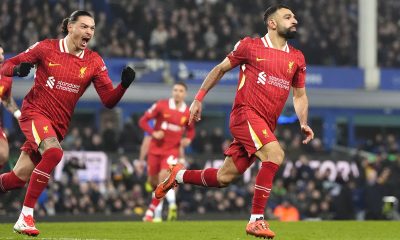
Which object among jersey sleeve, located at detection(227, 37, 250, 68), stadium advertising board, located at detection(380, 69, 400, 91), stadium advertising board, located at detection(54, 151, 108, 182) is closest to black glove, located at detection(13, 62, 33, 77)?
jersey sleeve, located at detection(227, 37, 250, 68)

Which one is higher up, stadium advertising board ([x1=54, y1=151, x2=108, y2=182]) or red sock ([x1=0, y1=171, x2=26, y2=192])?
stadium advertising board ([x1=54, y1=151, x2=108, y2=182])

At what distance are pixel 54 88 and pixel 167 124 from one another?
6.59 m

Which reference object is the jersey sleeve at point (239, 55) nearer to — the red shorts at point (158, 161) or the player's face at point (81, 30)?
the player's face at point (81, 30)

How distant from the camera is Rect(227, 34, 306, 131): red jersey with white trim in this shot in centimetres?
1125

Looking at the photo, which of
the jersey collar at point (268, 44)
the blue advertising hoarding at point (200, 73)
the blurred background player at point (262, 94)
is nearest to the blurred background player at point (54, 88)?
the blurred background player at point (262, 94)

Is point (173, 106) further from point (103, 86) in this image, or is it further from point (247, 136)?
point (247, 136)

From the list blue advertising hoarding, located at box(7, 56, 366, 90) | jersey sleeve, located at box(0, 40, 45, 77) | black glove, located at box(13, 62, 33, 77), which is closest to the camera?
black glove, located at box(13, 62, 33, 77)

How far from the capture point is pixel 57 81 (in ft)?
37.6

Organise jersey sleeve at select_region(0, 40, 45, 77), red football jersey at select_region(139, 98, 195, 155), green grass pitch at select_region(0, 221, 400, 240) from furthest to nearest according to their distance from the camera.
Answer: red football jersey at select_region(139, 98, 195, 155) → green grass pitch at select_region(0, 221, 400, 240) → jersey sleeve at select_region(0, 40, 45, 77)

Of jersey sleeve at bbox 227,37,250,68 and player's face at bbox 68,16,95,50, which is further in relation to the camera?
player's face at bbox 68,16,95,50

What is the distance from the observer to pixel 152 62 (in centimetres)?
3125

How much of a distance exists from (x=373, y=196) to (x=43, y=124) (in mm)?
13362

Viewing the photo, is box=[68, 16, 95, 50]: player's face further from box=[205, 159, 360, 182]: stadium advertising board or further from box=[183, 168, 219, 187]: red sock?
box=[205, 159, 360, 182]: stadium advertising board

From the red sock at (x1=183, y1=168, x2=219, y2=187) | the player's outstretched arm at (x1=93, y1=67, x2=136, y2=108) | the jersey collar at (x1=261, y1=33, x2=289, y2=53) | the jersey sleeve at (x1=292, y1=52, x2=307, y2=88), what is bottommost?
the red sock at (x1=183, y1=168, x2=219, y2=187)
